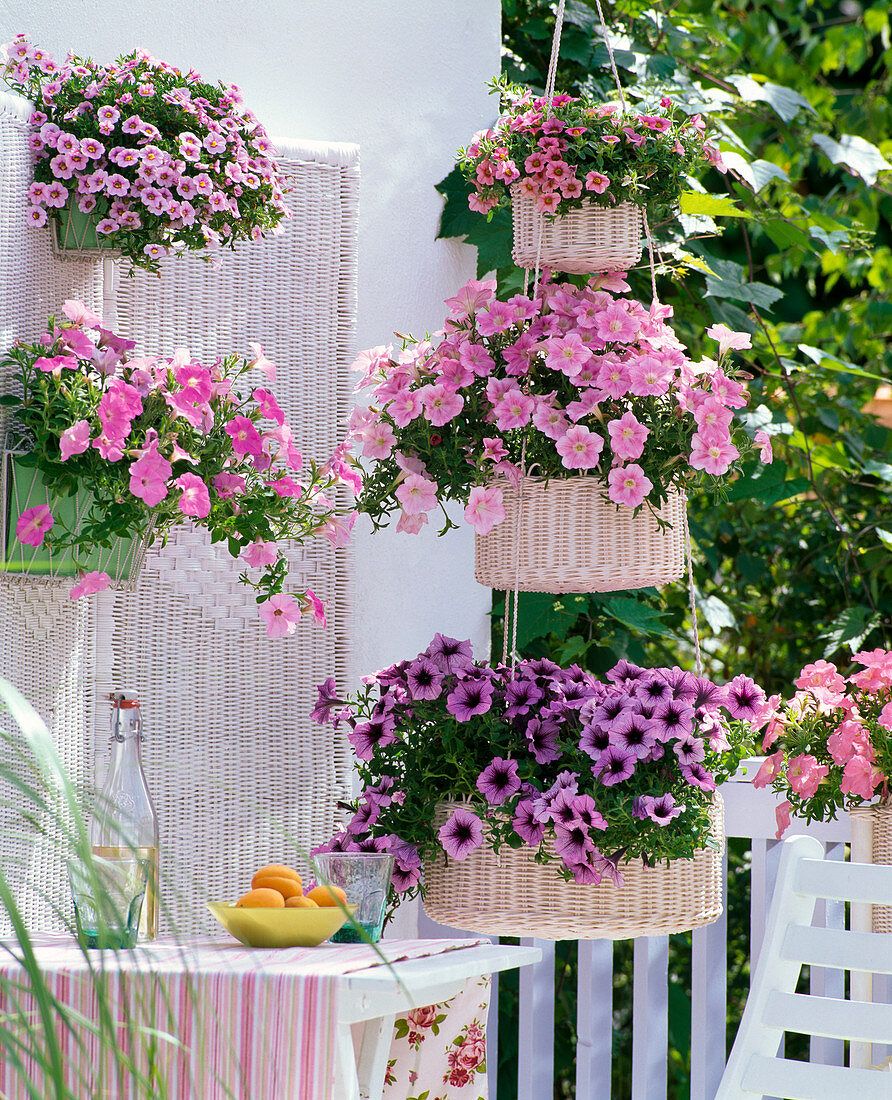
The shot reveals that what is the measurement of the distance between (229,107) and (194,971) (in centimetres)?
116

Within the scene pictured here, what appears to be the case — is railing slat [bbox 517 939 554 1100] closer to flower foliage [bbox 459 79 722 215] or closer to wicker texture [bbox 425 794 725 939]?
wicker texture [bbox 425 794 725 939]

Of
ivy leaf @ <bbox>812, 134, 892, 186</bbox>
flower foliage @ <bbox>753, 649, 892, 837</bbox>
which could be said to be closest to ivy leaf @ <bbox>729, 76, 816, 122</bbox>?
ivy leaf @ <bbox>812, 134, 892, 186</bbox>

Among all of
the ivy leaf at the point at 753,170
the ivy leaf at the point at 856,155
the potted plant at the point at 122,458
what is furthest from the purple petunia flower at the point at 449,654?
the ivy leaf at the point at 856,155

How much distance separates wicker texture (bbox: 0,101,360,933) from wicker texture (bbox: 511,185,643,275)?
1.55ft

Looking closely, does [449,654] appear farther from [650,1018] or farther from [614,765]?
[650,1018]

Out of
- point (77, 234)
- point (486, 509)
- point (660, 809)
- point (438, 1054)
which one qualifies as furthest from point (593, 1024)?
point (77, 234)

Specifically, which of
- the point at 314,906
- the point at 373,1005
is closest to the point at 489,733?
the point at 314,906

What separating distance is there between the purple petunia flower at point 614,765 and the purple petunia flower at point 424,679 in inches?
9.2

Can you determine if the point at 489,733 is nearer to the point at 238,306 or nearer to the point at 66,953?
the point at 66,953

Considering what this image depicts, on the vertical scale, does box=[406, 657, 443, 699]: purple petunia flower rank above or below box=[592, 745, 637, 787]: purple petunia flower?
above

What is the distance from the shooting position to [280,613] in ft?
5.83

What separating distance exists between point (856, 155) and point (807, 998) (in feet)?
5.04

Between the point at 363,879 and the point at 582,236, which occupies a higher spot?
the point at 582,236

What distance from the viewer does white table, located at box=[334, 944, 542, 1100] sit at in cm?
120
